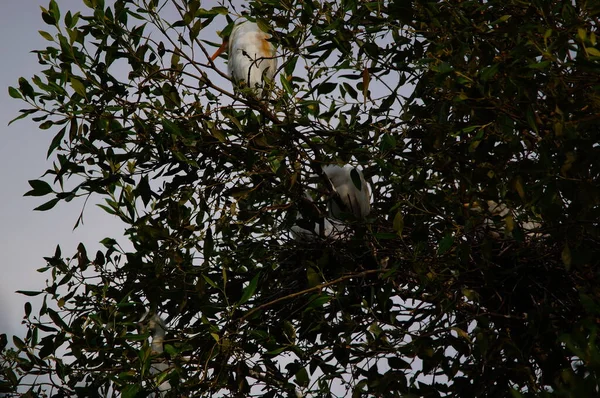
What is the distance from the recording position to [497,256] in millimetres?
1743

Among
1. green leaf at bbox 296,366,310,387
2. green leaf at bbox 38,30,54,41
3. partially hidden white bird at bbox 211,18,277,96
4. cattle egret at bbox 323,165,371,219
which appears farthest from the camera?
partially hidden white bird at bbox 211,18,277,96

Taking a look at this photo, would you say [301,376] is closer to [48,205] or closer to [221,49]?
[48,205]

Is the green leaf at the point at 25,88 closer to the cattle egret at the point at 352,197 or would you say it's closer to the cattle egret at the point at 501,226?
the cattle egret at the point at 352,197

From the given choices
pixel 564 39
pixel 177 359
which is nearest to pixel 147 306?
pixel 177 359

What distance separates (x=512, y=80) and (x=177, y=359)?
2.84 ft

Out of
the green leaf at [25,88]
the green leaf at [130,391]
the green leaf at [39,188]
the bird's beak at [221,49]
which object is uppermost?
the bird's beak at [221,49]

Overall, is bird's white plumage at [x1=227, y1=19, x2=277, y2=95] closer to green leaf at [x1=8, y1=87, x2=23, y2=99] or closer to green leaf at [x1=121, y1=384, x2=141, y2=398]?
green leaf at [x1=8, y1=87, x2=23, y2=99]

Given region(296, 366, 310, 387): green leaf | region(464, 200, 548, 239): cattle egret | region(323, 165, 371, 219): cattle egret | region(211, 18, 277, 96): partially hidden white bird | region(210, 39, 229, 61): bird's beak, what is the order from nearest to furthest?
region(464, 200, 548, 239): cattle egret < region(296, 366, 310, 387): green leaf < region(323, 165, 371, 219): cattle egret < region(211, 18, 277, 96): partially hidden white bird < region(210, 39, 229, 61): bird's beak

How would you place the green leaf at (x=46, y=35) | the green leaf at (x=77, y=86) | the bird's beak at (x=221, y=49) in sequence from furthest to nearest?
the bird's beak at (x=221, y=49)
the green leaf at (x=46, y=35)
the green leaf at (x=77, y=86)

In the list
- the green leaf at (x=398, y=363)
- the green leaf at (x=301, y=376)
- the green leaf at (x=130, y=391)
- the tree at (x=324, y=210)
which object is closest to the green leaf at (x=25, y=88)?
the tree at (x=324, y=210)

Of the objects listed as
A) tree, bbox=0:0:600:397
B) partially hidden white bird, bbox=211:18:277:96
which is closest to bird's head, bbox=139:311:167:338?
tree, bbox=0:0:600:397

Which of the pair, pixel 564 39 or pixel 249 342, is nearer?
pixel 564 39

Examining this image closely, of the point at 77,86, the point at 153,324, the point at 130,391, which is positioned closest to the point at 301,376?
the point at 130,391

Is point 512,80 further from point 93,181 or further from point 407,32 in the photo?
point 93,181
